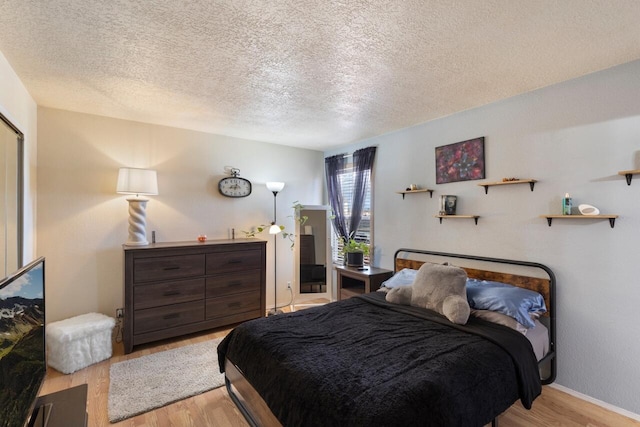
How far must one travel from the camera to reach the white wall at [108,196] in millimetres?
3078

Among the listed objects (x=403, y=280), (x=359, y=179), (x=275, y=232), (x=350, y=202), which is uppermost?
(x=359, y=179)

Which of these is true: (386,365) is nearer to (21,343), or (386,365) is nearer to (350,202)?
(21,343)

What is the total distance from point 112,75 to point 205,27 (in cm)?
112

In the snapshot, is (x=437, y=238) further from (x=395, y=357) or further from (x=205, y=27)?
(x=205, y=27)

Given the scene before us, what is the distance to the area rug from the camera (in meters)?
2.25

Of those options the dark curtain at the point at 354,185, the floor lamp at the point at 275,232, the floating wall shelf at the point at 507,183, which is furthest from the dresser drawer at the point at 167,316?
the floating wall shelf at the point at 507,183

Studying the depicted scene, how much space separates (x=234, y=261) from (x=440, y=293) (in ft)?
7.84

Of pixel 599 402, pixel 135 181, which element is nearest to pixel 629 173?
pixel 599 402

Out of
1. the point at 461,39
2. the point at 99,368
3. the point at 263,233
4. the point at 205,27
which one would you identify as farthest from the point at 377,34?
the point at 99,368

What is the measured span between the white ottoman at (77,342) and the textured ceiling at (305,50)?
2132 millimetres

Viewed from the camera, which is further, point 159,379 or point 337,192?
point 337,192

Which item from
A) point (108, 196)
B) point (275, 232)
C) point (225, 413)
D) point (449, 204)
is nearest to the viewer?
point (225, 413)

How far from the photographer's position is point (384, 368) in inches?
65.2

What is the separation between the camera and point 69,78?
2369 mm
